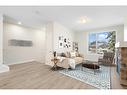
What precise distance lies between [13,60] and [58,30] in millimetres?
3291

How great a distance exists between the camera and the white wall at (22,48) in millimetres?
5242

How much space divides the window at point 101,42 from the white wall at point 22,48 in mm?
4041

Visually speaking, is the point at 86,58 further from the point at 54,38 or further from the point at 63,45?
the point at 54,38

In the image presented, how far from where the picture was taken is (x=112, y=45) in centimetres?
629

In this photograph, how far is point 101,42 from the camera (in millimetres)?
6871

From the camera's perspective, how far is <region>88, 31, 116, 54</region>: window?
631 cm

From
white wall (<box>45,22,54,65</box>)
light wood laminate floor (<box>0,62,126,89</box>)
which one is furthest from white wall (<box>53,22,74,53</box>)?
light wood laminate floor (<box>0,62,126,89</box>)

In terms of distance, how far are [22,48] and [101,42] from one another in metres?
5.69

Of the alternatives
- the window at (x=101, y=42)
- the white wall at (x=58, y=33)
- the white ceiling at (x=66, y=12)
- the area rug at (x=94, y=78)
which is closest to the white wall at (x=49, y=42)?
the white wall at (x=58, y=33)

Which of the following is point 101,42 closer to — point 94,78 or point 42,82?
point 94,78

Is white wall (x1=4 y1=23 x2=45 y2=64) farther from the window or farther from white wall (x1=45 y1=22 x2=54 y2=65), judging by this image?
the window

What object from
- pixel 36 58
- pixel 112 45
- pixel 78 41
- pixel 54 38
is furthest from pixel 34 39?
pixel 112 45

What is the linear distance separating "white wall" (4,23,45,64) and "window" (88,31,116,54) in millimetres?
4041

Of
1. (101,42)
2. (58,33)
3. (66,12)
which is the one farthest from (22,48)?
(101,42)
